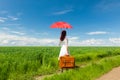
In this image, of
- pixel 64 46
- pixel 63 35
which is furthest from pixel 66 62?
pixel 63 35

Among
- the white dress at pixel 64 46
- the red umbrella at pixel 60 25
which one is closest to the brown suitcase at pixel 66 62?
the white dress at pixel 64 46

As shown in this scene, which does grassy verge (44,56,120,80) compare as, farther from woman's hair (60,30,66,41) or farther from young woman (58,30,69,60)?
woman's hair (60,30,66,41)

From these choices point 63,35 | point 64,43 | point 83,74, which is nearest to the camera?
point 83,74

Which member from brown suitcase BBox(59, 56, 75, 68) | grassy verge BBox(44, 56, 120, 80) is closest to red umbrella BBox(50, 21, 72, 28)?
brown suitcase BBox(59, 56, 75, 68)

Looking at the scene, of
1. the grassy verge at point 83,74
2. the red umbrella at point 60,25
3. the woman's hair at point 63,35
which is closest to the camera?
the grassy verge at point 83,74

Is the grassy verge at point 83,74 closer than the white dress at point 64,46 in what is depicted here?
Yes

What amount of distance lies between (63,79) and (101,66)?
5149 mm

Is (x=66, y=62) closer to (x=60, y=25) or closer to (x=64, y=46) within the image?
(x=64, y=46)

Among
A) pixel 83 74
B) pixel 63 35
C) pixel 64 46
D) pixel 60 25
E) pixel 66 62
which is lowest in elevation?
pixel 83 74

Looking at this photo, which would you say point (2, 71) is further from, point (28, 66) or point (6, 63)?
point (28, 66)

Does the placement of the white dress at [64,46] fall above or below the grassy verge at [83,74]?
above

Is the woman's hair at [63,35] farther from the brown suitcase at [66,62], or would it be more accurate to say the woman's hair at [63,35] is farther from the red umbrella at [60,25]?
the brown suitcase at [66,62]

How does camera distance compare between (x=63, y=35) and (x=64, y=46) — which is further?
(x=64, y=46)

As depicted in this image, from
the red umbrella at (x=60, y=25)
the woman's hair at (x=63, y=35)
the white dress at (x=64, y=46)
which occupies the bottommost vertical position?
the white dress at (x=64, y=46)
